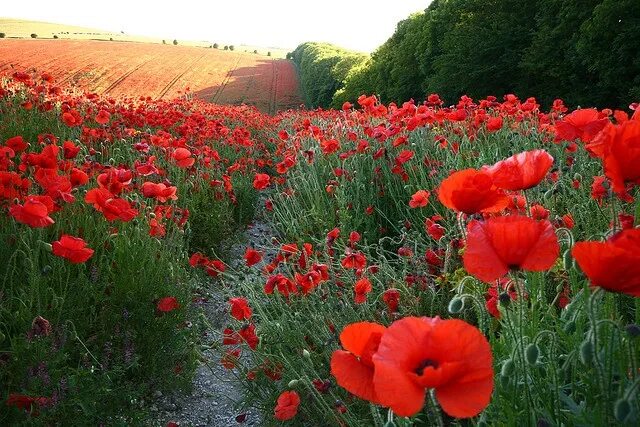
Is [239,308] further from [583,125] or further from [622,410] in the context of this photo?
[622,410]

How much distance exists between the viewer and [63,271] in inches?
115

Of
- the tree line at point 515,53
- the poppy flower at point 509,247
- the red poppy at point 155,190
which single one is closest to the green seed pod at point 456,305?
the poppy flower at point 509,247

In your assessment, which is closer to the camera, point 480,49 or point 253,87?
point 480,49

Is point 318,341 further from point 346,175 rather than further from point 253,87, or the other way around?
point 253,87

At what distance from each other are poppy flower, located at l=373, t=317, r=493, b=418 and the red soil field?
23.4 m

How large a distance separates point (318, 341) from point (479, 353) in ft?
5.74

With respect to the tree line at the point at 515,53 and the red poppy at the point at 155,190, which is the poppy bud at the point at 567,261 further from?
the tree line at the point at 515,53

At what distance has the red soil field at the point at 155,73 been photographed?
85.6 feet

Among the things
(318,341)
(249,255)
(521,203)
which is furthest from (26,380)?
(521,203)

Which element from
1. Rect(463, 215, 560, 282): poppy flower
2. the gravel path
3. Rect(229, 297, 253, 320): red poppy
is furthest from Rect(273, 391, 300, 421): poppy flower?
Rect(463, 215, 560, 282): poppy flower

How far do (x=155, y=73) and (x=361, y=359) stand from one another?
32608 mm

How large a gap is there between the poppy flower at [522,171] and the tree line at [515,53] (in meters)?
6.76

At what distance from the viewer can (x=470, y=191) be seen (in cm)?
135

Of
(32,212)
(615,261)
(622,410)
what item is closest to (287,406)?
(32,212)
